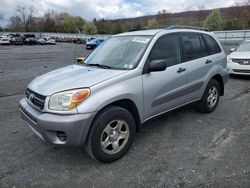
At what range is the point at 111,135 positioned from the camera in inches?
126

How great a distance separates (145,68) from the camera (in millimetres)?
3461

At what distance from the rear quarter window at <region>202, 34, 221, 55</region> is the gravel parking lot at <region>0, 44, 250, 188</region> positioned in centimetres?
144

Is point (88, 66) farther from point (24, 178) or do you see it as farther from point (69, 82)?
point (24, 178)

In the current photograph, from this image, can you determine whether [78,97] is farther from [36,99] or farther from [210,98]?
[210,98]

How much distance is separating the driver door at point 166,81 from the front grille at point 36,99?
4.74ft

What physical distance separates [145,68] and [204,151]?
1549 mm

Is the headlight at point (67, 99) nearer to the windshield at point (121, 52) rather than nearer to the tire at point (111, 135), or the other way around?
the tire at point (111, 135)

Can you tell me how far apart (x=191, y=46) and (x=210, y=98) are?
4.29 ft

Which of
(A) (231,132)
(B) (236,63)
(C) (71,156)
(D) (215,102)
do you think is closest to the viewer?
(C) (71,156)

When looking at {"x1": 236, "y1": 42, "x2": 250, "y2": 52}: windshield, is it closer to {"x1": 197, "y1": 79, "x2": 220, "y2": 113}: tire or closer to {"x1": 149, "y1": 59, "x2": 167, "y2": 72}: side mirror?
{"x1": 197, "y1": 79, "x2": 220, "y2": 113}: tire

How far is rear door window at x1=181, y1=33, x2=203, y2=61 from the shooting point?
4250 mm

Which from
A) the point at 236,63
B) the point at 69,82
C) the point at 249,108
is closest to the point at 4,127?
the point at 69,82

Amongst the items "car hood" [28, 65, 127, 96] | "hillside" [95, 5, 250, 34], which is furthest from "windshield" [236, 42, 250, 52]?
"hillside" [95, 5, 250, 34]

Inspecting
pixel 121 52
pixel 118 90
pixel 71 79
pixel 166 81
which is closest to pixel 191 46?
pixel 166 81
